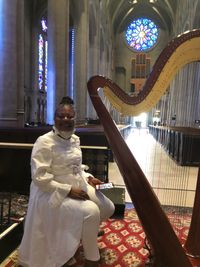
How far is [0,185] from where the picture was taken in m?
4.86

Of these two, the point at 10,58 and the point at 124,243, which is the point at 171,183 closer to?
the point at 124,243

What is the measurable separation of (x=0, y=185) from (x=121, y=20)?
3458 cm

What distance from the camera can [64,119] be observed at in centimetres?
230

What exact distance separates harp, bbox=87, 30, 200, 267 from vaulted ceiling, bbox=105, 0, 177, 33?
30.9 m

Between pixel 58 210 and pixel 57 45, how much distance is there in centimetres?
954

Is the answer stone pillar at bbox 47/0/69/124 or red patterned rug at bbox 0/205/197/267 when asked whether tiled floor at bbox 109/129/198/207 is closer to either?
red patterned rug at bbox 0/205/197/267

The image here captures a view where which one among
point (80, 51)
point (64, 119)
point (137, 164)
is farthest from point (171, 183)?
point (80, 51)

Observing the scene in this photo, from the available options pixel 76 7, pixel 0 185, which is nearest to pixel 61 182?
pixel 0 185

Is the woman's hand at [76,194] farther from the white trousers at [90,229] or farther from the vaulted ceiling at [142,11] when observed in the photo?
the vaulted ceiling at [142,11]

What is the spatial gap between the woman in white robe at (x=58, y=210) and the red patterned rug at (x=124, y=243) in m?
0.47

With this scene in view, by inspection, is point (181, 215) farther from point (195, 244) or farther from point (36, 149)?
point (36, 149)

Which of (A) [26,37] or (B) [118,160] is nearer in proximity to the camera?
(B) [118,160]

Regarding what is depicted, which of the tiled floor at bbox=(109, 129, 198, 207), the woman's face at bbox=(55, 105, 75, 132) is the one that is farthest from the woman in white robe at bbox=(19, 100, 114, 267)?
the tiled floor at bbox=(109, 129, 198, 207)

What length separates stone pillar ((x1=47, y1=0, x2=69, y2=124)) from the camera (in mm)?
10797
